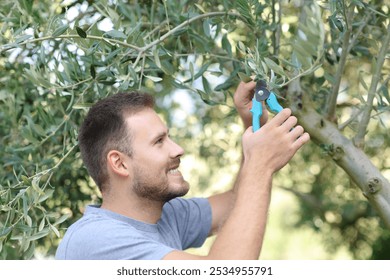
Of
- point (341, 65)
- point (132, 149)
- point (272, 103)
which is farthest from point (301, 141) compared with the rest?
point (132, 149)

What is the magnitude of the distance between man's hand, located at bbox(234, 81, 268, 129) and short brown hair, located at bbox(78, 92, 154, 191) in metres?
0.34

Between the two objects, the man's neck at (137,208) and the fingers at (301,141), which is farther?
the man's neck at (137,208)

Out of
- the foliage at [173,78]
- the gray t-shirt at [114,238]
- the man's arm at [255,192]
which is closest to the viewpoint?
the man's arm at [255,192]

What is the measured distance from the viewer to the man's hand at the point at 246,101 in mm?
2795

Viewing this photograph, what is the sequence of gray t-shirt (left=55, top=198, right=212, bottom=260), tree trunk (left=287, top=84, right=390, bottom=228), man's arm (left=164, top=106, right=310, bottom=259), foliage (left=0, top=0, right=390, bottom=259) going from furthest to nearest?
tree trunk (left=287, top=84, right=390, bottom=228) < foliage (left=0, top=0, right=390, bottom=259) < gray t-shirt (left=55, top=198, right=212, bottom=260) < man's arm (left=164, top=106, right=310, bottom=259)

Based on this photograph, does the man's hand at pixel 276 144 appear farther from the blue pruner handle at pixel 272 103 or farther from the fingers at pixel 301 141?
the blue pruner handle at pixel 272 103

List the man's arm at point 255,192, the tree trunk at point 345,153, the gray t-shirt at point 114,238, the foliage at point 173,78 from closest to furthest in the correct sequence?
the man's arm at point 255,192, the gray t-shirt at point 114,238, the foliage at point 173,78, the tree trunk at point 345,153

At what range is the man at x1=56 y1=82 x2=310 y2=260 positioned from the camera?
237 centimetres

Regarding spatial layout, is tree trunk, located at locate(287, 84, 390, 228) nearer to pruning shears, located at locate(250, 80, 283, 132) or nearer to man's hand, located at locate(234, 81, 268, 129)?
man's hand, located at locate(234, 81, 268, 129)

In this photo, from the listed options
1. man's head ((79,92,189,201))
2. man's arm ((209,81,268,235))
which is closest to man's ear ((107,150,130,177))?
man's head ((79,92,189,201))

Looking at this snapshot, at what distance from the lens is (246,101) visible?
2.87m

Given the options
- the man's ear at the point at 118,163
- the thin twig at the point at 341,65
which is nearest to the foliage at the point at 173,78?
the thin twig at the point at 341,65
